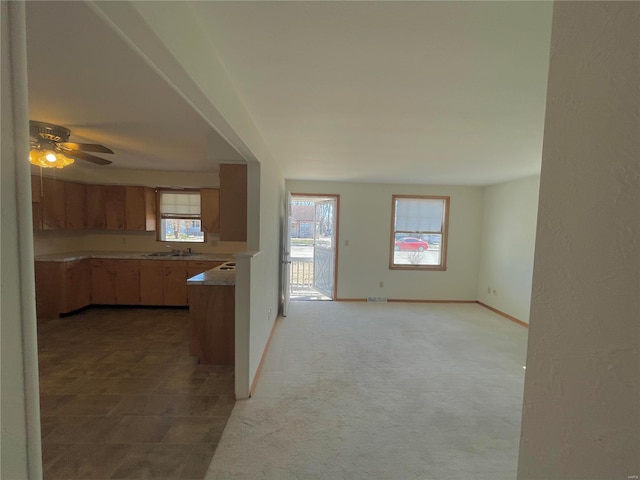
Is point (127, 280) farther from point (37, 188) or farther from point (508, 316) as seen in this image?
point (508, 316)

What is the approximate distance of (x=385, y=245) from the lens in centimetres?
503

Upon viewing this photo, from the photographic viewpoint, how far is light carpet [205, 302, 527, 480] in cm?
162

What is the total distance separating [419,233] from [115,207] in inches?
211

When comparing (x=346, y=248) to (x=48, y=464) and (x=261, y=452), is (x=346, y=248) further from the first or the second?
(x=48, y=464)

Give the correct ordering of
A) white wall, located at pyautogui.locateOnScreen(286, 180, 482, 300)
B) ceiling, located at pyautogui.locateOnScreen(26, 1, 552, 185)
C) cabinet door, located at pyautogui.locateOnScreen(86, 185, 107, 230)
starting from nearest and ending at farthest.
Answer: ceiling, located at pyautogui.locateOnScreen(26, 1, 552, 185)
cabinet door, located at pyautogui.locateOnScreen(86, 185, 107, 230)
white wall, located at pyautogui.locateOnScreen(286, 180, 482, 300)

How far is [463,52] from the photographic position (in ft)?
4.05

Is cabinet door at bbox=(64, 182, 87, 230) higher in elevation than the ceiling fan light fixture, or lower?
lower

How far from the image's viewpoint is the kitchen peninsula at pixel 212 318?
8.82ft

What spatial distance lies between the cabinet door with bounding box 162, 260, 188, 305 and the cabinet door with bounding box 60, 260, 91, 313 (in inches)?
45.0

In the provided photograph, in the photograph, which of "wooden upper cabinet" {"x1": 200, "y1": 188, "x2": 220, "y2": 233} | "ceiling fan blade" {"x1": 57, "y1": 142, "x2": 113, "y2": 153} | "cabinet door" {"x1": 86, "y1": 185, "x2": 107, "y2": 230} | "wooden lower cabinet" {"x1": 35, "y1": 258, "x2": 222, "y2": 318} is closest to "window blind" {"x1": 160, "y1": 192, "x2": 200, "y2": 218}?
"wooden upper cabinet" {"x1": 200, "y1": 188, "x2": 220, "y2": 233}

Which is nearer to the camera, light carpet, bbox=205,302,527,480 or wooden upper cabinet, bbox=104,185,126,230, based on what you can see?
light carpet, bbox=205,302,527,480

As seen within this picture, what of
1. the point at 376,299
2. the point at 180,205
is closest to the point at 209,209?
the point at 180,205

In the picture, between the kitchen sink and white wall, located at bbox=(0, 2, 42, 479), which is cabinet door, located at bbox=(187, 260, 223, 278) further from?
white wall, located at bbox=(0, 2, 42, 479)

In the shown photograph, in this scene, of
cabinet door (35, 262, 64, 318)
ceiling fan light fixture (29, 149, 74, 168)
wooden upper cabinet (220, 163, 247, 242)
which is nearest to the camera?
ceiling fan light fixture (29, 149, 74, 168)
